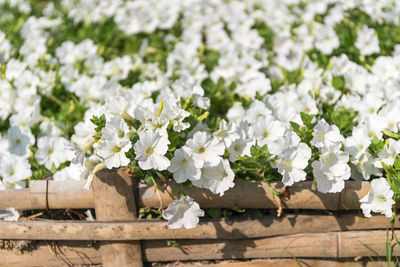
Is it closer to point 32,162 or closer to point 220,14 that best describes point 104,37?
point 220,14

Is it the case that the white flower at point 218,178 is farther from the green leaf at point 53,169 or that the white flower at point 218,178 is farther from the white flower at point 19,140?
the white flower at point 19,140

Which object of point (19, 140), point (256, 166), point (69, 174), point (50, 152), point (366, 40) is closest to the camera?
A: point (256, 166)

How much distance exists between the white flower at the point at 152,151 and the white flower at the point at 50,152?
2.42 feet

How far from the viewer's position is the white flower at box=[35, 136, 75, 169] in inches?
97.3


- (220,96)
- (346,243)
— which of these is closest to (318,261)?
(346,243)

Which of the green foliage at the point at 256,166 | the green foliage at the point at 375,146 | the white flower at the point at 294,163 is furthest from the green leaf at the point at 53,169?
the green foliage at the point at 375,146

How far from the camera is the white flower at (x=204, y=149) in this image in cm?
195

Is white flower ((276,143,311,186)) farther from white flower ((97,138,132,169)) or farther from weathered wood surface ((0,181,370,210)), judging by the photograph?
white flower ((97,138,132,169))

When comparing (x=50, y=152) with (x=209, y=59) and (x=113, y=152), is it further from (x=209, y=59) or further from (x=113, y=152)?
(x=209, y=59)

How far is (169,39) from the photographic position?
3.65m

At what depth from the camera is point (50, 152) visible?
8.22 ft

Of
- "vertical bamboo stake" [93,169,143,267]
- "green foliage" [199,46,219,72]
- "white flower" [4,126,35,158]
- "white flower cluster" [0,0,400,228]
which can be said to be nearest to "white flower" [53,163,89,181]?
"white flower cluster" [0,0,400,228]

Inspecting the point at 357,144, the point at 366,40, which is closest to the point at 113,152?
the point at 357,144

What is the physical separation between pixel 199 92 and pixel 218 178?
517 millimetres
